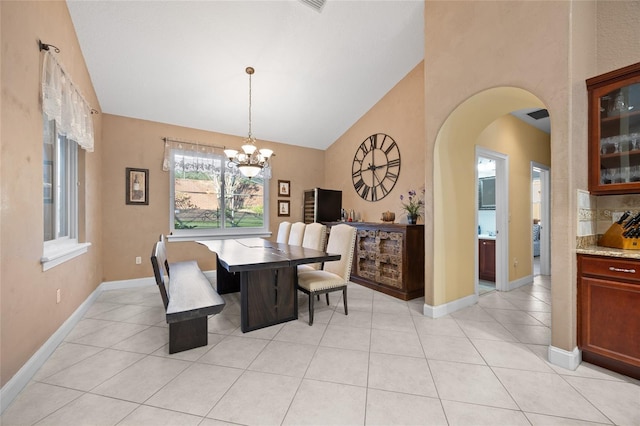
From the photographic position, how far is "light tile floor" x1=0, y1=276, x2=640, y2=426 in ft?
4.68

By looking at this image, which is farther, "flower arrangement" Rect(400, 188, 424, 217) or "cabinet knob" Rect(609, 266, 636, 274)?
"flower arrangement" Rect(400, 188, 424, 217)

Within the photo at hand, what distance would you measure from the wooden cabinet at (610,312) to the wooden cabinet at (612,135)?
0.61m

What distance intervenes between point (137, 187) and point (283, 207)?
8.20 feet

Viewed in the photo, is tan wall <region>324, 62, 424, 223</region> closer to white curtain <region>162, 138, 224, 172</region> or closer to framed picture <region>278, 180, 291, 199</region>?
framed picture <region>278, 180, 291, 199</region>

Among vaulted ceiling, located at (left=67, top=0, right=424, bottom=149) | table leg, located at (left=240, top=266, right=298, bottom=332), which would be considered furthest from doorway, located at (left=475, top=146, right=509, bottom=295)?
table leg, located at (left=240, top=266, right=298, bottom=332)

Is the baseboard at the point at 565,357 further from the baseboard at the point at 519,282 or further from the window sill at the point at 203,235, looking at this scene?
the window sill at the point at 203,235

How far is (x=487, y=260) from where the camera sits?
434cm

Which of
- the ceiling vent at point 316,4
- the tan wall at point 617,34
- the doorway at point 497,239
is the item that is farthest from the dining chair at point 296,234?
the tan wall at point 617,34

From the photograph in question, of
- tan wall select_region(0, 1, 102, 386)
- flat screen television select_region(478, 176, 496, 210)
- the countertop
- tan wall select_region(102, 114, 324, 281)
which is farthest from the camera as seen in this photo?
flat screen television select_region(478, 176, 496, 210)

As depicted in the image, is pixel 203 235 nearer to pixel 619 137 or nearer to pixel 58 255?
pixel 58 255

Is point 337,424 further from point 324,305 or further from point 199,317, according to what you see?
point 324,305

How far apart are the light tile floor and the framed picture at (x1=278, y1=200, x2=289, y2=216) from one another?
9.38 feet

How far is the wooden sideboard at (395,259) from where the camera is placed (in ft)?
11.1

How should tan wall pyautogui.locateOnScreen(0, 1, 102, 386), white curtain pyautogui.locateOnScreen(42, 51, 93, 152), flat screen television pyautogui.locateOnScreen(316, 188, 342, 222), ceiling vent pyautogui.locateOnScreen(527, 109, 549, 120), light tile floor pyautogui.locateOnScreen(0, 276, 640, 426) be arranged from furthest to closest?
1. flat screen television pyautogui.locateOnScreen(316, 188, 342, 222)
2. ceiling vent pyautogui.locateOnScreen(527, 109, 549, 120)
3. white curtain pyautogui.locateOnScreen(42, 51, 93, 152)
4. tan wall pyautogui.locateOnScreen(0, 1, 102, 386)
5. light tile floor pyautogui.locateOnScreen(0, 276, 640, 426)
